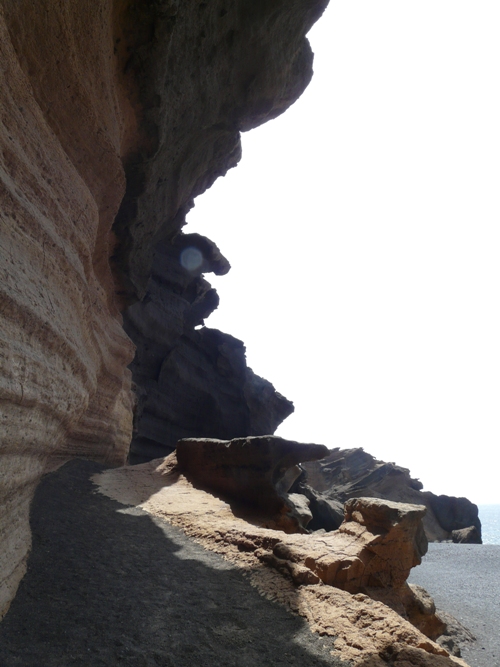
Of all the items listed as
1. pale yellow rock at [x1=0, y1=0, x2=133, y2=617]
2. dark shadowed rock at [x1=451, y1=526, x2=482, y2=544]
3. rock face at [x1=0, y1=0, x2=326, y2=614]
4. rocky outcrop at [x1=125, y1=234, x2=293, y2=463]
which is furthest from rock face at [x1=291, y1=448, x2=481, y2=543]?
pale yellow rock at [x1=0, y1=0, x2=133, y2=617]

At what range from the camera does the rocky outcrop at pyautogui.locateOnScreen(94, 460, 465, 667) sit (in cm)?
336

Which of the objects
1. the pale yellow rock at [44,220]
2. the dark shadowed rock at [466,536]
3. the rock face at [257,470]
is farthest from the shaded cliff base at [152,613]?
the dark shadowed rock at [466,536]

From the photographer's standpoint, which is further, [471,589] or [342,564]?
[471,589]

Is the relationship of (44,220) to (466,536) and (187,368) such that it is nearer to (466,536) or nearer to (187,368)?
(187,368)

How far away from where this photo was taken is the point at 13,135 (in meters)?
3.46

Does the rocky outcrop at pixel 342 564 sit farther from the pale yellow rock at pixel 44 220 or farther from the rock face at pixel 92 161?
the pale yellow rock at pixel 44 220

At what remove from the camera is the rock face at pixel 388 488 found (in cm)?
3431

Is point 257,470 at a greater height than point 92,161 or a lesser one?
lesser

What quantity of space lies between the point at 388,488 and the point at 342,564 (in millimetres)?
34703

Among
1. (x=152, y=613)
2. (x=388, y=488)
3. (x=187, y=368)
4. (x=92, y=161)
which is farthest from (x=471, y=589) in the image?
(x=388, y=488)

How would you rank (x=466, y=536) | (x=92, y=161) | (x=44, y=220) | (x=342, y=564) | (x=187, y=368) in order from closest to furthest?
(x=44, y=220) < (x=342, y=564) < (x=92, y=161) < (x=187, y=368) < (x=466, y=536)

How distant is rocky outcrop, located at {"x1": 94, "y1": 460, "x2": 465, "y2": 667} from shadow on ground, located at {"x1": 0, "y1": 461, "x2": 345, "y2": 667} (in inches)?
11.0

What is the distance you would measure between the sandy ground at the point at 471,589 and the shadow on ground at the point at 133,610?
9.24m

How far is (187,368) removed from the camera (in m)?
26.6
